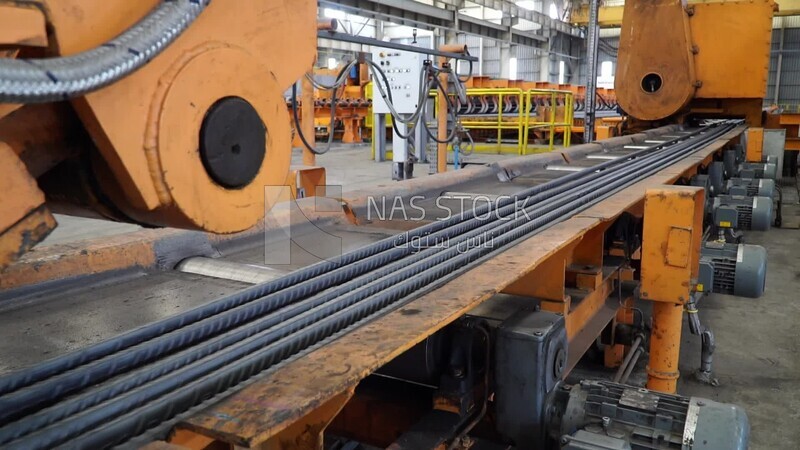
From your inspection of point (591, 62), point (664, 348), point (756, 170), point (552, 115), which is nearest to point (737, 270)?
point (664, 348)

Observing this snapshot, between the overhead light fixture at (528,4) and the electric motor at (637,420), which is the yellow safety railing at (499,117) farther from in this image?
the overhead light fixture at (528,4)

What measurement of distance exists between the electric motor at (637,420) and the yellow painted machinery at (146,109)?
1.04m

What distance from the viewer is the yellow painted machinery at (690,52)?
6.11 meters

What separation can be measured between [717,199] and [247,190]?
14.3ft

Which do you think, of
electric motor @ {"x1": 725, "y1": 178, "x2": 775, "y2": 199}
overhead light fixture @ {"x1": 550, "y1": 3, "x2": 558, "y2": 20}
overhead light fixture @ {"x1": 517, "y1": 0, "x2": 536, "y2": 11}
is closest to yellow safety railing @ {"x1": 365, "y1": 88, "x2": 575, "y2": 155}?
electric motor @ {"x1": 725, "y1": 178, "x2": 775, "y2": 199}

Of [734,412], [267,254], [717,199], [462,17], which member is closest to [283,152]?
[267,254]

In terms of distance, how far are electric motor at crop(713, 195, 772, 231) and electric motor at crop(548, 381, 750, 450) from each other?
2976 mm

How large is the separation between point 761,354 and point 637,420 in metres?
2.42

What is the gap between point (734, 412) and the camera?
1.52m

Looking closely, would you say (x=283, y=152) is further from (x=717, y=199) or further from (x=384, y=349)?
(x=717, y=199)

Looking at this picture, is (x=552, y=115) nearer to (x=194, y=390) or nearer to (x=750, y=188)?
(x=750, y=188)

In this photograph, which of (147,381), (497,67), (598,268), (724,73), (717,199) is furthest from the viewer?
(497,67)

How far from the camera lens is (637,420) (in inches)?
64.2

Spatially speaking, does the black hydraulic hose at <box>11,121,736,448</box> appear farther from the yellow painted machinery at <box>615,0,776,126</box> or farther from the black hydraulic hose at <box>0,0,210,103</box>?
the yellow painted machinery at <box>615,0,776,126</box>
